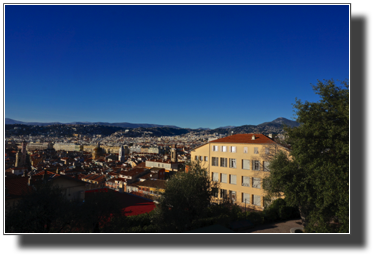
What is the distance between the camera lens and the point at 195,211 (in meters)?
12.1

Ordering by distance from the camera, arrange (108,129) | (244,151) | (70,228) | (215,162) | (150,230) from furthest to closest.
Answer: (108,129)
(215,162)
(244,151)
(150,230)
(70,228)

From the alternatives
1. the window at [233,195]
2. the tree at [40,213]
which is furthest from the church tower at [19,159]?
the window at [233,195]

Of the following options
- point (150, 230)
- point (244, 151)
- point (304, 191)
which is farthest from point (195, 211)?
point (244, 151)

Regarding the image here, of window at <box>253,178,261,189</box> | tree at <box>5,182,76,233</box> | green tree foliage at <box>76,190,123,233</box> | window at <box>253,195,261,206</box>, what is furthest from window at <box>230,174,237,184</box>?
tree at <box>5,182,76,233</box>

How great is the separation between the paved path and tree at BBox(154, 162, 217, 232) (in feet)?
11.1

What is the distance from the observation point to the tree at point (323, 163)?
24.3 feet

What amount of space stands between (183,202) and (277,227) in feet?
22.0

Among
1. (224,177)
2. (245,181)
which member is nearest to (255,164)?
(245,181)

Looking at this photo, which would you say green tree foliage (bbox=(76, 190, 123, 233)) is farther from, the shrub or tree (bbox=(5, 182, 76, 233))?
the shrub

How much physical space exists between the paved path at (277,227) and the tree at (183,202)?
3378mm

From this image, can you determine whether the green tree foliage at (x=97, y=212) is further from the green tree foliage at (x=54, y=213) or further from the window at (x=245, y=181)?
the window at (x=245, y=181)
